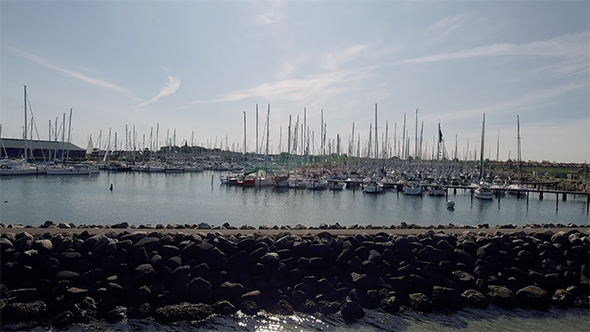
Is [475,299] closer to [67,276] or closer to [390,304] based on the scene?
[390,304]

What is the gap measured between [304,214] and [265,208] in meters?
5.11

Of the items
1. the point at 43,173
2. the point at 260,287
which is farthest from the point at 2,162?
the point at 260,287

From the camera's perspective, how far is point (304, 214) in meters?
36.2

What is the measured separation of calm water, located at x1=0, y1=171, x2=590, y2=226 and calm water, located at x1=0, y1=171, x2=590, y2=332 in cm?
7

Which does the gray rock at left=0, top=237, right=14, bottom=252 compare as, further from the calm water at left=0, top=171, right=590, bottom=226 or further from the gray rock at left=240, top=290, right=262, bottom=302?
the calm water at left=0, top=171, right=590, bottom=226

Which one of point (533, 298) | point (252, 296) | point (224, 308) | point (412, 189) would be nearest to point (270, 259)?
point (252, 296)

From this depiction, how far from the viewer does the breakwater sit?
1219cm

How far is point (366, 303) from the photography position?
12.9m

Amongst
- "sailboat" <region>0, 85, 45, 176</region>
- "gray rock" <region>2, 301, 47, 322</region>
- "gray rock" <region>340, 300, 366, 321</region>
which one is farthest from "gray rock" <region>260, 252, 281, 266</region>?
"sailboat" <region>0, 85, 45, 176</region>

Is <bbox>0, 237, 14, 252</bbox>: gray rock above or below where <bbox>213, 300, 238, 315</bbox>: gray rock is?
above

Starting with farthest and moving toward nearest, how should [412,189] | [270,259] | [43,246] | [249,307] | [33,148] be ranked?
1. [33,148]
2. [412,189]
3. [270,259]
4. [43,246]
5. [249,307]

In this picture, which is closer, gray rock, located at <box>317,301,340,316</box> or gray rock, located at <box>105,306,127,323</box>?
gray rock, located at <box>105,306,127,323</box>

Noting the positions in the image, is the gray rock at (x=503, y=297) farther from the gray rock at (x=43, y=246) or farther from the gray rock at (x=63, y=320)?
the gray rock at (x=43, y=246)

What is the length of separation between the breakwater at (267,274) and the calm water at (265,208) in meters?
14.8
